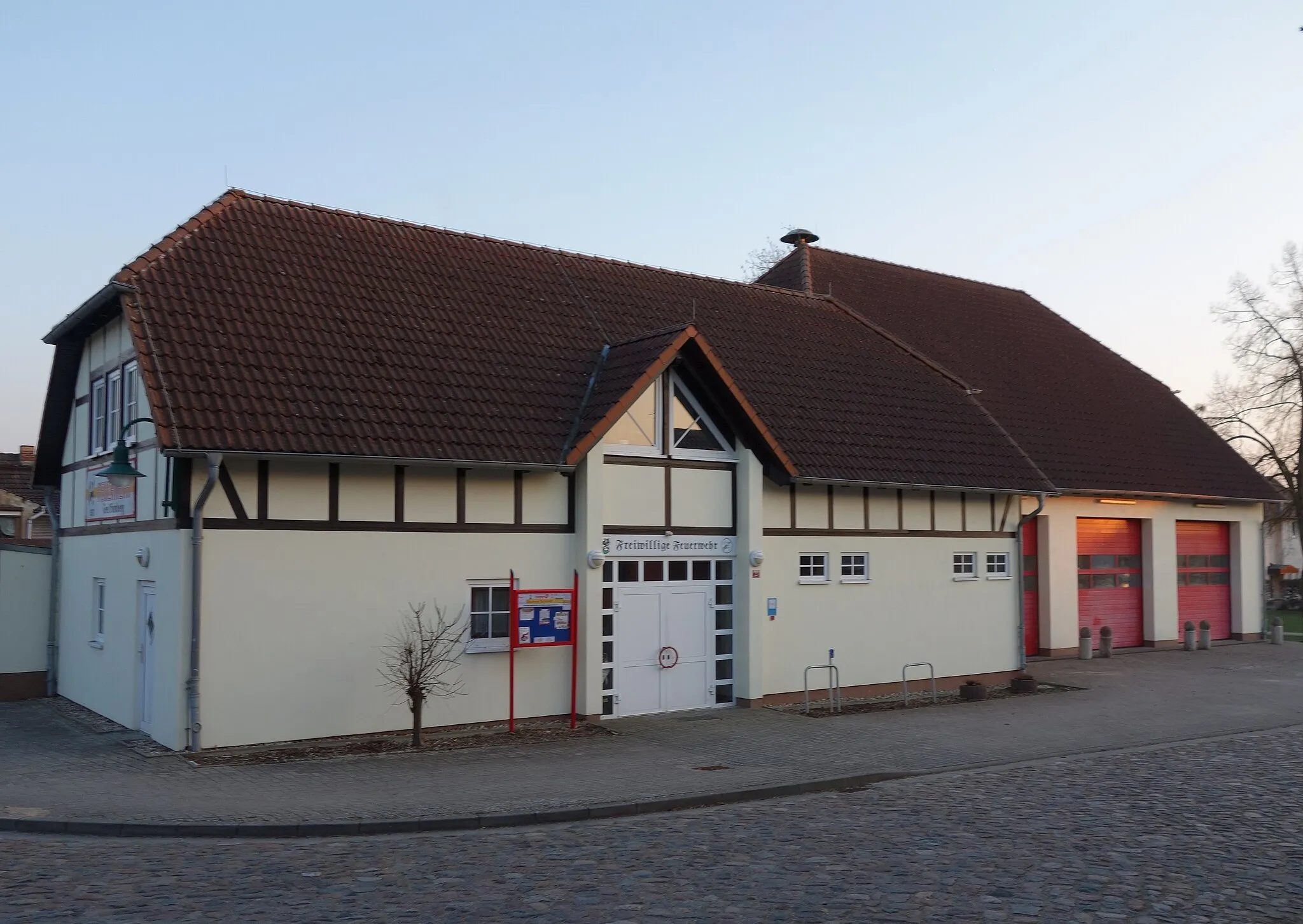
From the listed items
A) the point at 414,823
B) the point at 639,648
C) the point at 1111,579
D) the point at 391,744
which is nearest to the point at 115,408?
the point at 391,744

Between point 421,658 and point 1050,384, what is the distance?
65.4 feet

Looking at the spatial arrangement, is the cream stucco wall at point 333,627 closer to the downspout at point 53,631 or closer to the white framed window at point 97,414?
the white framed window at point 97,414

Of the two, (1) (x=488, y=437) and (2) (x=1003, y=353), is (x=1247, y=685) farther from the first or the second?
(1) (x=488, y=437)

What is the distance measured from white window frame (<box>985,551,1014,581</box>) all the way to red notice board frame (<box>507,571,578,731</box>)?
890cm

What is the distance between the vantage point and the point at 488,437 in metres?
16.1

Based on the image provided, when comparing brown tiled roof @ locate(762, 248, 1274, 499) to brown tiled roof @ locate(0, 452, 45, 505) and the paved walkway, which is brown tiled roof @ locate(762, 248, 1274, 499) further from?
brown tiled roof @ locate(0, 452, 45, 505)

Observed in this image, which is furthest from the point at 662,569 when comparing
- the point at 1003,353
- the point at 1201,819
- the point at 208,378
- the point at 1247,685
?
the point at 1003,353

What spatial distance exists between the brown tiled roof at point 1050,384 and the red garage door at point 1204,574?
1.35m

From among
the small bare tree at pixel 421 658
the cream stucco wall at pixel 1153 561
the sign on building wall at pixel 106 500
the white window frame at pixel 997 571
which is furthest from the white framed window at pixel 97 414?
the cream stucco wall at pixel 1153 561

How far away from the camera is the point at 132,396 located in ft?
54.6

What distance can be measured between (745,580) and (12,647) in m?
11.9

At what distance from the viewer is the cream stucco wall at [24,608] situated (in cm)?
1973

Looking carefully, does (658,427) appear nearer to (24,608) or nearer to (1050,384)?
(24,608)

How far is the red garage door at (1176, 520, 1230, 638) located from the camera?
3058 cm
